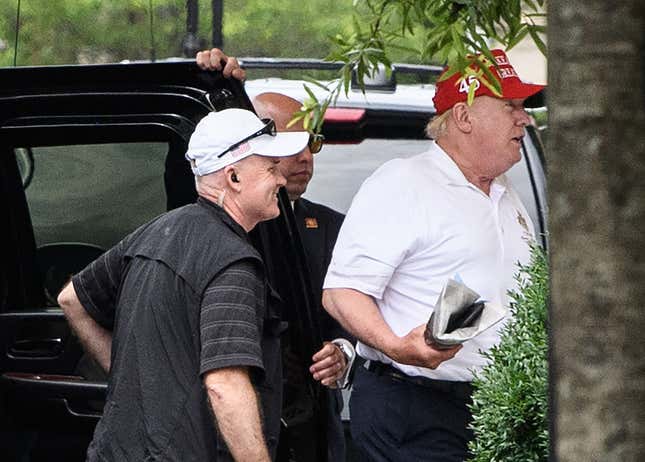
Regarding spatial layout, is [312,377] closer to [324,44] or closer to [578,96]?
[578,96]

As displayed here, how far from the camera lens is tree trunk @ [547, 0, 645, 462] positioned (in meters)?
2.10

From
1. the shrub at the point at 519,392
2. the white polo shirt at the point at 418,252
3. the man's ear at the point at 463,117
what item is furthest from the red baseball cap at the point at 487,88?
the shrub at the point at 519,392

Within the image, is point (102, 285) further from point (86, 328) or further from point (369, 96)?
point (369, 96)

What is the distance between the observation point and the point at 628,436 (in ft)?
7.05

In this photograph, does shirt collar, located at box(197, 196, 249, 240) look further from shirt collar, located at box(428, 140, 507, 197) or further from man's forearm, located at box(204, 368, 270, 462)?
shirt collar, located at box(428, 140, 507, 197)

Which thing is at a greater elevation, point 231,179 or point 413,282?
point 231,179

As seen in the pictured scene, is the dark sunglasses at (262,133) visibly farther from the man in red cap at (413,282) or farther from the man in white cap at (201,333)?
the man in red cap at (413,282)

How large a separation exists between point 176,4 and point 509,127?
11.1 ft

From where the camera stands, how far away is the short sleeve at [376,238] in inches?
179

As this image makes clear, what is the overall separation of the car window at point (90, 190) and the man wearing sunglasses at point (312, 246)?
461 millimetres

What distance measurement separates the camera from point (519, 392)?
3537mm

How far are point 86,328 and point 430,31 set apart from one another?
4.91 feet

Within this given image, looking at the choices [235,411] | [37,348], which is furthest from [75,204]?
[235,411]

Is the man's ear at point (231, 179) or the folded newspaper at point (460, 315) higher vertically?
the man's ear at point (231, 179)
